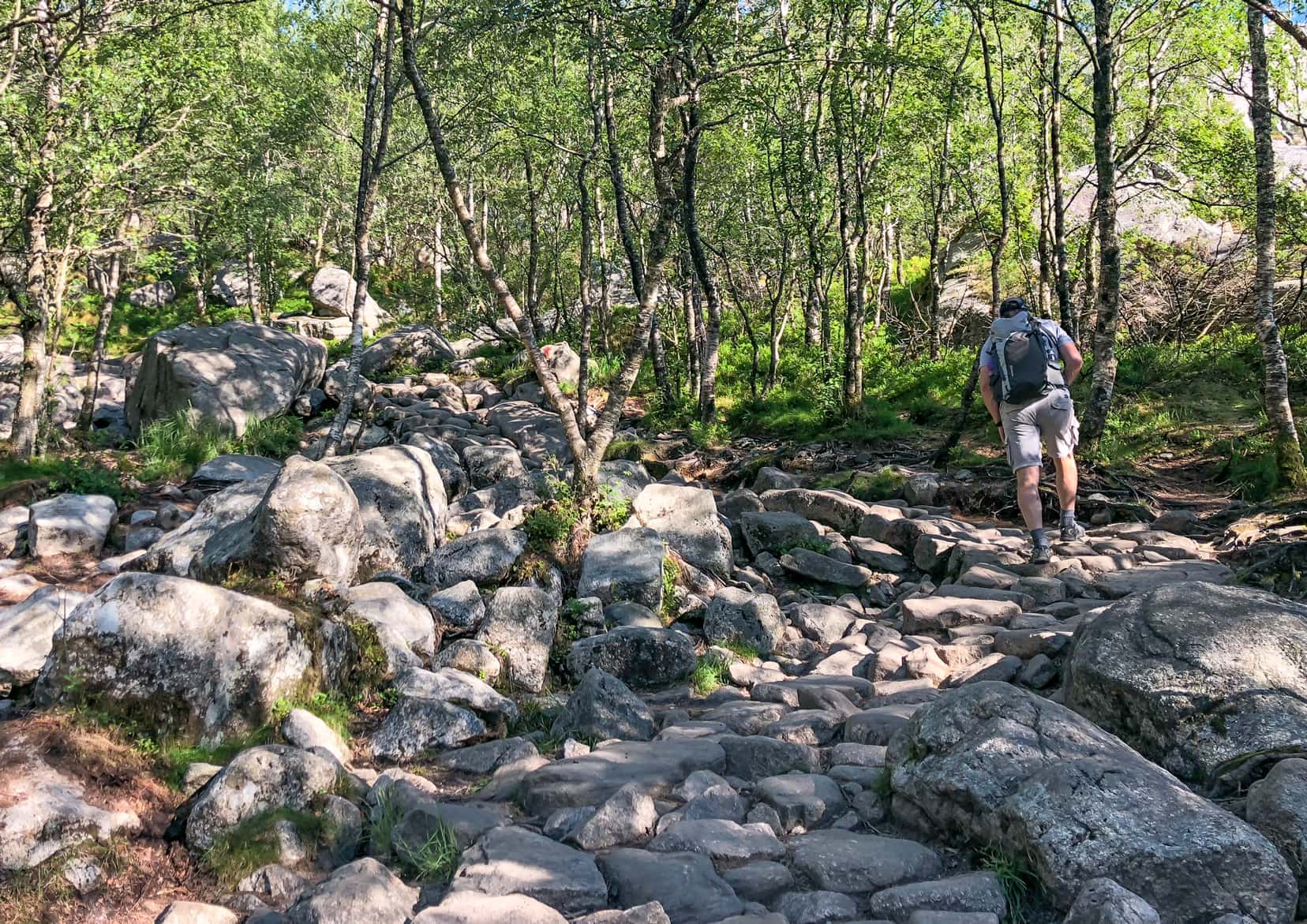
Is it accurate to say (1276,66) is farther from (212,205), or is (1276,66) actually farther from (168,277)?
(168,277)

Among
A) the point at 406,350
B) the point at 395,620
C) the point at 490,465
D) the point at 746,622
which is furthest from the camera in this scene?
the point at 406,350

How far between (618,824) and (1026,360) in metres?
6.33

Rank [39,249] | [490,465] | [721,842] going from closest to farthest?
[721,842], [39,249], [490,465]

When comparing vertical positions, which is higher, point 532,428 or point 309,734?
point 532,428

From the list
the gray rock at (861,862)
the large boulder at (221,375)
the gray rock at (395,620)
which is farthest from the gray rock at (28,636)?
the large boulder at (221,375)

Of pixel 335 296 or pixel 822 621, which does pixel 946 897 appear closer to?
pixel 822 621

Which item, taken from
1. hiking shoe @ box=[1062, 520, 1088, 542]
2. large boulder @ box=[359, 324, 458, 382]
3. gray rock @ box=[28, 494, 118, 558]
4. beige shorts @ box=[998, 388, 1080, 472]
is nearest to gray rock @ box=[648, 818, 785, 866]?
beige shorts @ box=[998, 388, 1080, 472]

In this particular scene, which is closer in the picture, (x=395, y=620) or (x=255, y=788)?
(x=255, y=788)

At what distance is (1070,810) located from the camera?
3.58 m

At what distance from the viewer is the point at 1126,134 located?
872 inches

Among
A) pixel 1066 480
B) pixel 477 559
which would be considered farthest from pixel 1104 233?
pixel 477 559

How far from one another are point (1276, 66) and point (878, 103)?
7.44 metres

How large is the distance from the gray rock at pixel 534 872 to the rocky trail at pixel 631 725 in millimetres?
18

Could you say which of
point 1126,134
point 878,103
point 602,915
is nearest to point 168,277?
point 878,103
